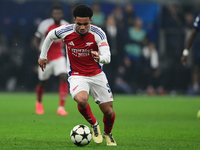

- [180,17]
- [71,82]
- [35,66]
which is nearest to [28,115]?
[71,82]

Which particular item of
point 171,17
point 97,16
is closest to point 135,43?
point 97,16

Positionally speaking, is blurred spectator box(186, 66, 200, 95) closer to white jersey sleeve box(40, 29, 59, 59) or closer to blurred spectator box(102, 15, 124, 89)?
blurred spectator box(102, 15, 124, 89)

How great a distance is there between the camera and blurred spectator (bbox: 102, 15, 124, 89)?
1903 centimetres

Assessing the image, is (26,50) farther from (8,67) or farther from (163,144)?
(163,144)

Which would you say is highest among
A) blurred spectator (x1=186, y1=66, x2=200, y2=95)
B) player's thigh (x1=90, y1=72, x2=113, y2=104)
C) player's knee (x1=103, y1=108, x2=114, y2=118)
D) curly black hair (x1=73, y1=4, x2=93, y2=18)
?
curly black hair (x1=73, y1=4, x2=93, y2=18)

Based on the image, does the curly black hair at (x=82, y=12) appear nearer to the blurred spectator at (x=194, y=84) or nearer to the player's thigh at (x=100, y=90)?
the player's thigh at (x=100, y=90)

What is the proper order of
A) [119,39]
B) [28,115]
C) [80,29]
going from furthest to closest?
[119,39], [28,115], [80,29]

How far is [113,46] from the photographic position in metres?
19.3

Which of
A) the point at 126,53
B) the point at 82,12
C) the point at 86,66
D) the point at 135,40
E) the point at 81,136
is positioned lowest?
Result: the point at 126,53

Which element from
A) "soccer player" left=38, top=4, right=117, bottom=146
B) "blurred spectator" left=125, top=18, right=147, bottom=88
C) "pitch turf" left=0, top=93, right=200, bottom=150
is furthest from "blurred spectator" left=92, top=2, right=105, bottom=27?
"soccer player" left=38, top=4, right=117, bottom=146

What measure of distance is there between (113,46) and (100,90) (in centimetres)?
1191

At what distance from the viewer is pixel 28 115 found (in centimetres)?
1191

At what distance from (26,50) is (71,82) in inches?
496

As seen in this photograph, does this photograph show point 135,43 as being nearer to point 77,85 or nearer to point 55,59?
point 55,59
